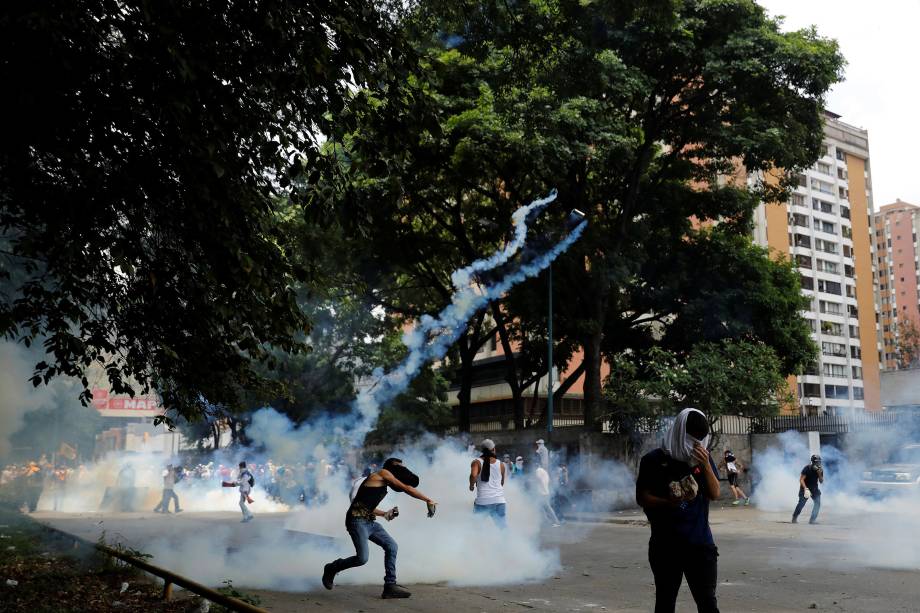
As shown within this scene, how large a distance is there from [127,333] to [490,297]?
18.8 metres

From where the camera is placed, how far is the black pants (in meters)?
4.78

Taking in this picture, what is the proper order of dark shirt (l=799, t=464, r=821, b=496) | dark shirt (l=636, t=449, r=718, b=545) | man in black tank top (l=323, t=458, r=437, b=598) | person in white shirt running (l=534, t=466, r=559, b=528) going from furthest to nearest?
person in white shirt running (l=534, t=466, r=559, b=528) → dark shirt (l=799, t=464, r=821, b=496) → man in black tank top (l=323, t=458, r=437, b=598) → dark shirt (l=636, t=449, r=718, b=545)

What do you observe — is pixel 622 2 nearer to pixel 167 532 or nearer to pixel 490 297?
pixel 167 532

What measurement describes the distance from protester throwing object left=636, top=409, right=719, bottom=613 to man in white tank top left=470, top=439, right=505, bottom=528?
20.7ft

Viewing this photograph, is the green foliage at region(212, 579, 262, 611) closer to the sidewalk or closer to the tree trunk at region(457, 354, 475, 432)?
the sidewalk

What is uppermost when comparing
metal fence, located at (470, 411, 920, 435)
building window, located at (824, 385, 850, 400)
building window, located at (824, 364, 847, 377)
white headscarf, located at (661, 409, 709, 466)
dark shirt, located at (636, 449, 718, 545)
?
building window, located at (824, 364, 847, 377)

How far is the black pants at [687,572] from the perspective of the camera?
478 cm

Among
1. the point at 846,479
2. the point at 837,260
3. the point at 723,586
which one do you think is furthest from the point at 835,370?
the point at 723,586

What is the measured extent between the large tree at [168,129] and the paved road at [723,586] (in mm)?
2918

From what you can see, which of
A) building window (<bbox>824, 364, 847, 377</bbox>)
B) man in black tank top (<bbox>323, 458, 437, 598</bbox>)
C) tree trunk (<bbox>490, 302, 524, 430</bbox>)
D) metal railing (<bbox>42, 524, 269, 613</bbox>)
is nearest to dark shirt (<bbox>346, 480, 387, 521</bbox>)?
man in black tank top (<bbox>323, 458, 437, 598</bbox>)

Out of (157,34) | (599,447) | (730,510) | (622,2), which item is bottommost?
(730,510)

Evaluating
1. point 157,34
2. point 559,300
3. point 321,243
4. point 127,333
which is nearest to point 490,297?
point 559,300

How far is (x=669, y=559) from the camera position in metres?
4.91

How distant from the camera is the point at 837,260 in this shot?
7719 centimetres
